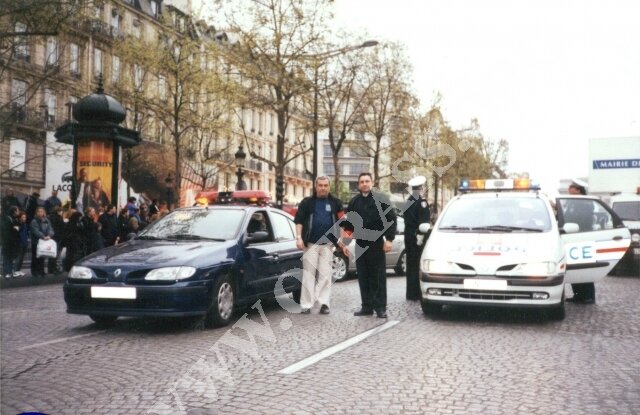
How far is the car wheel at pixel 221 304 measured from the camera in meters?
8.08

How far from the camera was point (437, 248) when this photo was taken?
916 centimetres

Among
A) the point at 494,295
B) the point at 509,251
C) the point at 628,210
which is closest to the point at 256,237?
the point at 494,295

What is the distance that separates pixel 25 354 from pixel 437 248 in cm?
510

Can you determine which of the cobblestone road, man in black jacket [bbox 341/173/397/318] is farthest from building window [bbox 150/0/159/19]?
man in black jacket [bbox 341/173/397/318]

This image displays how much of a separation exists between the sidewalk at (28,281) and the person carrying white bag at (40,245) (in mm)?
165

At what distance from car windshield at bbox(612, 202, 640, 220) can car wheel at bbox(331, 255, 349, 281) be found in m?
8.44

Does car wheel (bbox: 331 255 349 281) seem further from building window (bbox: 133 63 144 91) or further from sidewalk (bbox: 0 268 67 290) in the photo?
building window (bbox: 133 63 144 91)

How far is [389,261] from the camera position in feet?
54.4

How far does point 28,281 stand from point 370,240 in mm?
8588

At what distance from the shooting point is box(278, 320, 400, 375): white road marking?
20.0 ft

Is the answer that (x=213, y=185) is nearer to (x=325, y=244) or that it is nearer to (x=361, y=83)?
(x=361, y=83)

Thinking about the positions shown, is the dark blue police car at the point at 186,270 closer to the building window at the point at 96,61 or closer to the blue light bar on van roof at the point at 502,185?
the blue light bar on van roof at the point at 502,185

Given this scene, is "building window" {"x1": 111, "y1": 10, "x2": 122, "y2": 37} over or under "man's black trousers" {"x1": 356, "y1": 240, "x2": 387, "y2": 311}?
over

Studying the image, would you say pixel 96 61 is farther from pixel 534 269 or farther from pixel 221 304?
pixel 534 269
